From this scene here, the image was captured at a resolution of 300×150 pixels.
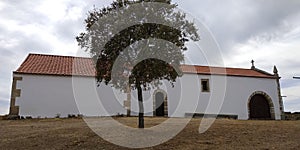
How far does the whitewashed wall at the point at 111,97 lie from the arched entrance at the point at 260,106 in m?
0.54

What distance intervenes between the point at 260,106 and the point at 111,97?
634 inches

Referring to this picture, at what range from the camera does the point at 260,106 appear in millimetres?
27703

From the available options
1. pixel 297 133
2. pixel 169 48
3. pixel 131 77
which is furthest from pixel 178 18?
pixel 297 133

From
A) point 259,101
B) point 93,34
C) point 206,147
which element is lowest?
point 206,147

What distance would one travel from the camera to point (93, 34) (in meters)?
10.6

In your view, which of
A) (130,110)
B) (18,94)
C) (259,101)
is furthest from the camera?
(259,101)

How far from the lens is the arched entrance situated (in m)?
27.3

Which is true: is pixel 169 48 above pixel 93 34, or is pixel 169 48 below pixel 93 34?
below

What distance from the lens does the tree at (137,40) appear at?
9.74 m

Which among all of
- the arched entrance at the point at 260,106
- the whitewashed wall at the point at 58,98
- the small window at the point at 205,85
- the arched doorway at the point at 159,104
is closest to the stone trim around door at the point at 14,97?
the whitewashed wall at the point at 58,98

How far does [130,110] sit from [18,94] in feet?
28.6

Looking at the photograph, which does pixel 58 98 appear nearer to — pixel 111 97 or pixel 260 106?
pixel 111 97

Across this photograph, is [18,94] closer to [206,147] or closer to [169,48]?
[169,48]

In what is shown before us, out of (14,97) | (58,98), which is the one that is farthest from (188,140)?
(14,97)
